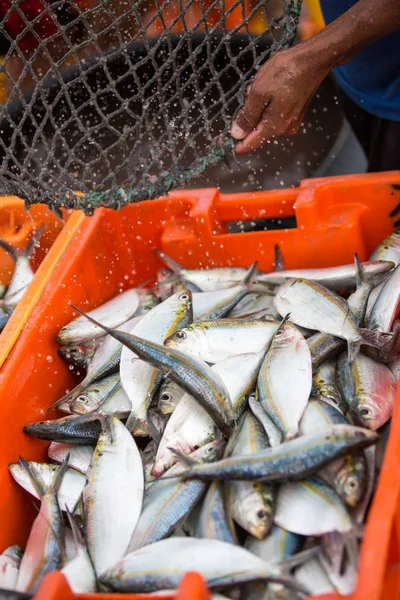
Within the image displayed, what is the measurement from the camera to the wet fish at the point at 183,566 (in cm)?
147

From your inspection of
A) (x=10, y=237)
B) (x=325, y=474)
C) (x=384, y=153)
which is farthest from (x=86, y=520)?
(x=384, y=153)

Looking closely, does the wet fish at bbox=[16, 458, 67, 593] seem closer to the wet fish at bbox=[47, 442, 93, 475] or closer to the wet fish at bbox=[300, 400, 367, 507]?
the wet fish at bbox=[47, 442, 93, 475]

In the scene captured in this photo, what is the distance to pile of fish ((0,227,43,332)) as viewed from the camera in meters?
2.77

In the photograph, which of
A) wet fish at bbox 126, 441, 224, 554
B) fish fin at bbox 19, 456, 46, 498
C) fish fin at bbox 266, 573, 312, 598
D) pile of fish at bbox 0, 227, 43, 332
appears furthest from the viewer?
pile of fish at bbox 0, 227, 43, 332

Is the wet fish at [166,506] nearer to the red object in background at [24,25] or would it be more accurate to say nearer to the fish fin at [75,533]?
the fish fin at [75,533]

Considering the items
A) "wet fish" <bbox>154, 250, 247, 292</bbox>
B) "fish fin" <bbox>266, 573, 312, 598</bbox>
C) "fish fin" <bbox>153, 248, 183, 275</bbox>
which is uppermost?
"fish fin" <bbox>266, 573, 312, 598</bbox>

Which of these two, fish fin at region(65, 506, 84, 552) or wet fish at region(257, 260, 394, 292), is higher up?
fish fin at region(65, 506, 84, 552)

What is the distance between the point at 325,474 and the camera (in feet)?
5.45

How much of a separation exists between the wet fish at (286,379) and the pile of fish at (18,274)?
1.19 m

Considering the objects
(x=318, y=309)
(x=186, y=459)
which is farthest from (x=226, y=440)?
(x=318, y=309)

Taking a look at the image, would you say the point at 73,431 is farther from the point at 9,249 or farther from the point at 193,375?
the point at 9,249

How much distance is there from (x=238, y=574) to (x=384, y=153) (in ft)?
7.88

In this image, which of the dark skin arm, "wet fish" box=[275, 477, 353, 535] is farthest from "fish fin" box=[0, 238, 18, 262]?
"wet fish" box=[275, 477, 353, 535]

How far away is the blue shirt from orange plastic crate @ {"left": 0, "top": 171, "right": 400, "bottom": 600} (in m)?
0.54
